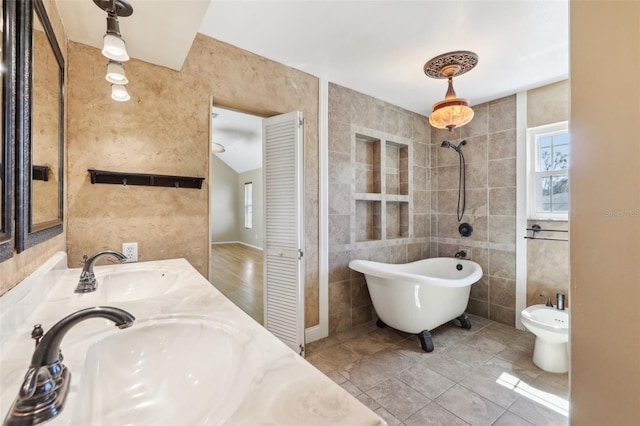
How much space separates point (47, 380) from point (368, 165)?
314 cm

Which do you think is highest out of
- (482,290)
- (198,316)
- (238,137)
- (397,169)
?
(238,137)

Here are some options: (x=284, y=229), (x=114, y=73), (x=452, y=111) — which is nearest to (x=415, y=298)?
(x=284, y=229)

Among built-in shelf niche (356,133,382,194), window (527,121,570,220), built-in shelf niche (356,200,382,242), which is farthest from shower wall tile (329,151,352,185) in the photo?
window (527,121,570,220)

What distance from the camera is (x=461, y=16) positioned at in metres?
1.78

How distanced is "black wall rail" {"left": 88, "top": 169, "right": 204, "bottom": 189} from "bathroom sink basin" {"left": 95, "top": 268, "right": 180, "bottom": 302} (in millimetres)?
580

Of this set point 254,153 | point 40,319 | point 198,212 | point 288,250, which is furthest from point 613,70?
point 254,153

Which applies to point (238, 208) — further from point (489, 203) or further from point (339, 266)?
point (489, 203)

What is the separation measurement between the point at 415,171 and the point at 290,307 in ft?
7.82

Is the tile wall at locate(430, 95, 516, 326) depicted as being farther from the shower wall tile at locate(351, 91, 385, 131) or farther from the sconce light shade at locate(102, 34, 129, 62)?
the sconce light shade at locate(102, 34, 129, 62)

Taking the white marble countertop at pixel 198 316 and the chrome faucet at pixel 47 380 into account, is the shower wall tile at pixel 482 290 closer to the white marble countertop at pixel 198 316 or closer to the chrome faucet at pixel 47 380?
the white marble countertop at pixel 198 316

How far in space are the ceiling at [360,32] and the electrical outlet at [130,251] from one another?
1.15 metres

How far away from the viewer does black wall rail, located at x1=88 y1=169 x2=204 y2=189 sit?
155cm

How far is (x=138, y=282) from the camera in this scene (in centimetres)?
140

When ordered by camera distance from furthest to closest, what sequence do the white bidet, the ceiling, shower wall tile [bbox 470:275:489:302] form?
shower wall tile [bbox 470:275:489:302], the white bidet, the ceiling
